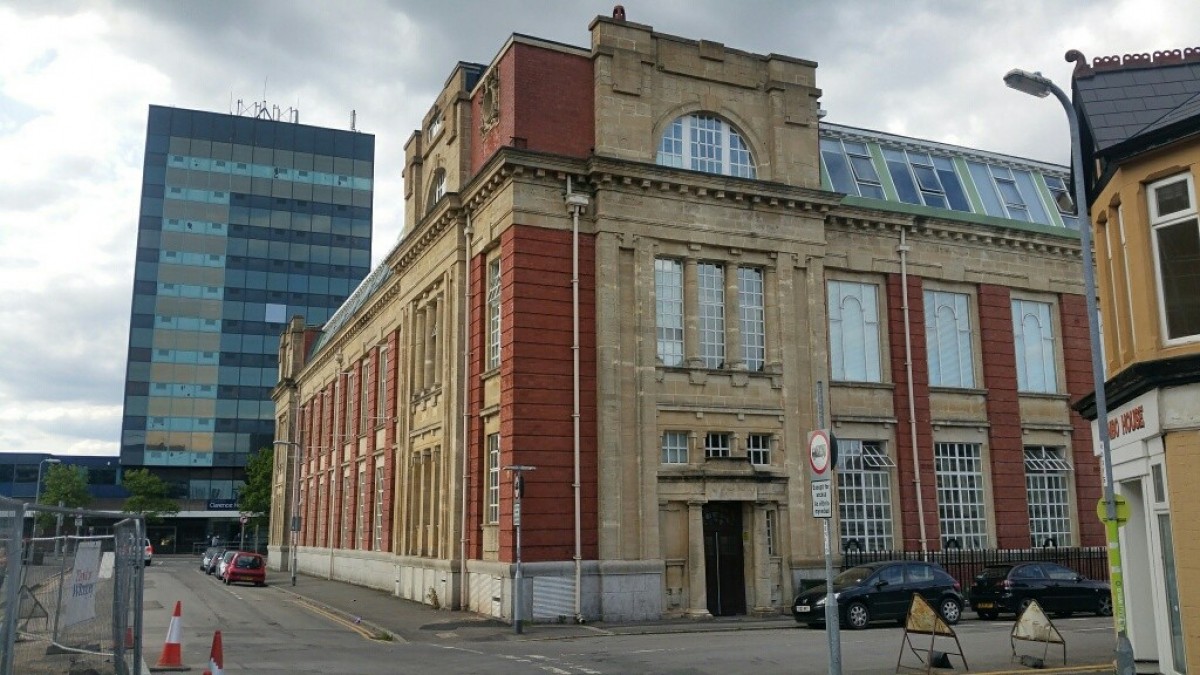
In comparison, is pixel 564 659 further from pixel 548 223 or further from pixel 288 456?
pixel 288 456

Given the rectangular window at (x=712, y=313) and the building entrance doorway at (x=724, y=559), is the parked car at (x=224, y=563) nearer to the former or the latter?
the building entrance doorway at (x=724, y=559)

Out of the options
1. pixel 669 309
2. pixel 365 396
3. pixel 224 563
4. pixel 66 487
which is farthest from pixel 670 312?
pixel 66 487

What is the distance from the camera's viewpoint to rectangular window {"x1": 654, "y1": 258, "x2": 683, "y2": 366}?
26.6 m

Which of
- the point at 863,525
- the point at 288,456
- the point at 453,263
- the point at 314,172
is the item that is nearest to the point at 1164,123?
the point at 863,525

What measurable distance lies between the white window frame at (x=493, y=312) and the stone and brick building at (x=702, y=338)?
90 mm

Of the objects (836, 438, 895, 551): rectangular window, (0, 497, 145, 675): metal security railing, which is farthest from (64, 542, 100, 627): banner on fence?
(836, 438, 895, 551): rectangular window

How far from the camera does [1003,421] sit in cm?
3103

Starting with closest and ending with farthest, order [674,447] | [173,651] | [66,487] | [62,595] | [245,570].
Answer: [62,595] < [173,651] < [674,447] < [245,570] < [66,487]

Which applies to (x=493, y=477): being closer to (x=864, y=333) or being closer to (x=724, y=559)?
(x=724, y=559)

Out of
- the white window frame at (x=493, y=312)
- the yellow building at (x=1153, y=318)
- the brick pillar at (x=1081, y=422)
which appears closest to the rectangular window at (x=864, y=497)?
the brick pillar at (x=1081, y=422)

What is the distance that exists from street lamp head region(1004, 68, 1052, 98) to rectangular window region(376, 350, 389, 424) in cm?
3006

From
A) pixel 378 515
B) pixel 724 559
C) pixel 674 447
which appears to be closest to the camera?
pixel 674 447

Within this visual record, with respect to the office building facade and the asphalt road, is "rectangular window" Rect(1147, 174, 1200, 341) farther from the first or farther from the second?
the office building facade

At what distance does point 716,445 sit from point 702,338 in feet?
9.36
